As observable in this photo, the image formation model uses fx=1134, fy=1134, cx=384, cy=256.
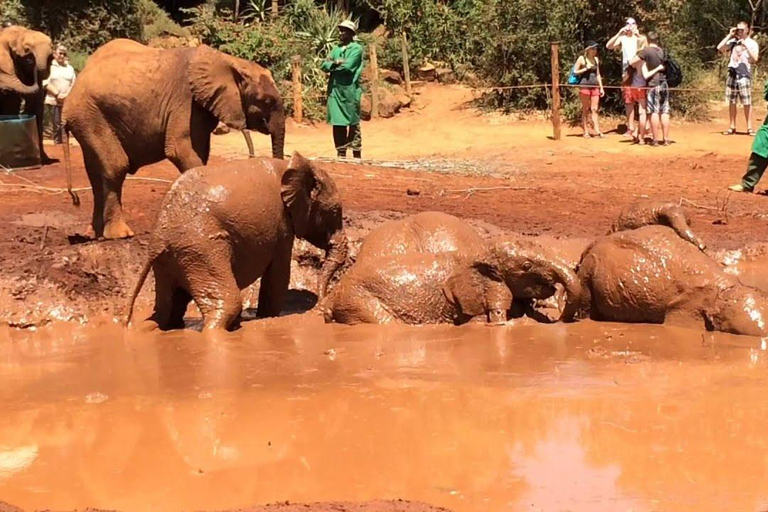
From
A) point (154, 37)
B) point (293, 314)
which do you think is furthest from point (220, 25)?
point (293, 314)

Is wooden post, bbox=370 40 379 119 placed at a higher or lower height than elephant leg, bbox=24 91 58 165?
lower

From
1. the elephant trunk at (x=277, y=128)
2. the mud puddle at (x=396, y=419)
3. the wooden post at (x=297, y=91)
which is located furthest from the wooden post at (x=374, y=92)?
the mud puddle at (x=396, y=419)

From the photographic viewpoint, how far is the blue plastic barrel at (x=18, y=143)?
49.5 feet

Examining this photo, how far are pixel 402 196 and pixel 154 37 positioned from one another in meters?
14.4

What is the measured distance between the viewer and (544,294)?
744cm

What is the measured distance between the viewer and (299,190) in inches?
318

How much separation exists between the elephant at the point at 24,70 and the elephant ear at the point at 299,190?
8.61 m

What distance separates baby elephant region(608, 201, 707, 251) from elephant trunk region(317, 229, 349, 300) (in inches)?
82.2

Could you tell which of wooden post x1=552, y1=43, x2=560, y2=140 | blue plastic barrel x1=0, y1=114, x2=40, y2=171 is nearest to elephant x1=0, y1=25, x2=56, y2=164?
blue plastic barrel x1=0, y1=114, x2=40, y2=171

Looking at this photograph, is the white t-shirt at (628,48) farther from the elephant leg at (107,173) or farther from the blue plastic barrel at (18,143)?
the elephant leg at (107,173)

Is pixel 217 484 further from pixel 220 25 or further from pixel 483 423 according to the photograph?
pixel 220 25

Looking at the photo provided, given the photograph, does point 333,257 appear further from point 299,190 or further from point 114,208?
point 114,208

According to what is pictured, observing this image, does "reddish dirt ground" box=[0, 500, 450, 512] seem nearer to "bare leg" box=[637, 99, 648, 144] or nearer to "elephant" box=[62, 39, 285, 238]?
"elephant" box=[62, 39, 285, 238]

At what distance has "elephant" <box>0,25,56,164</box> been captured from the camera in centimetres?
1600
